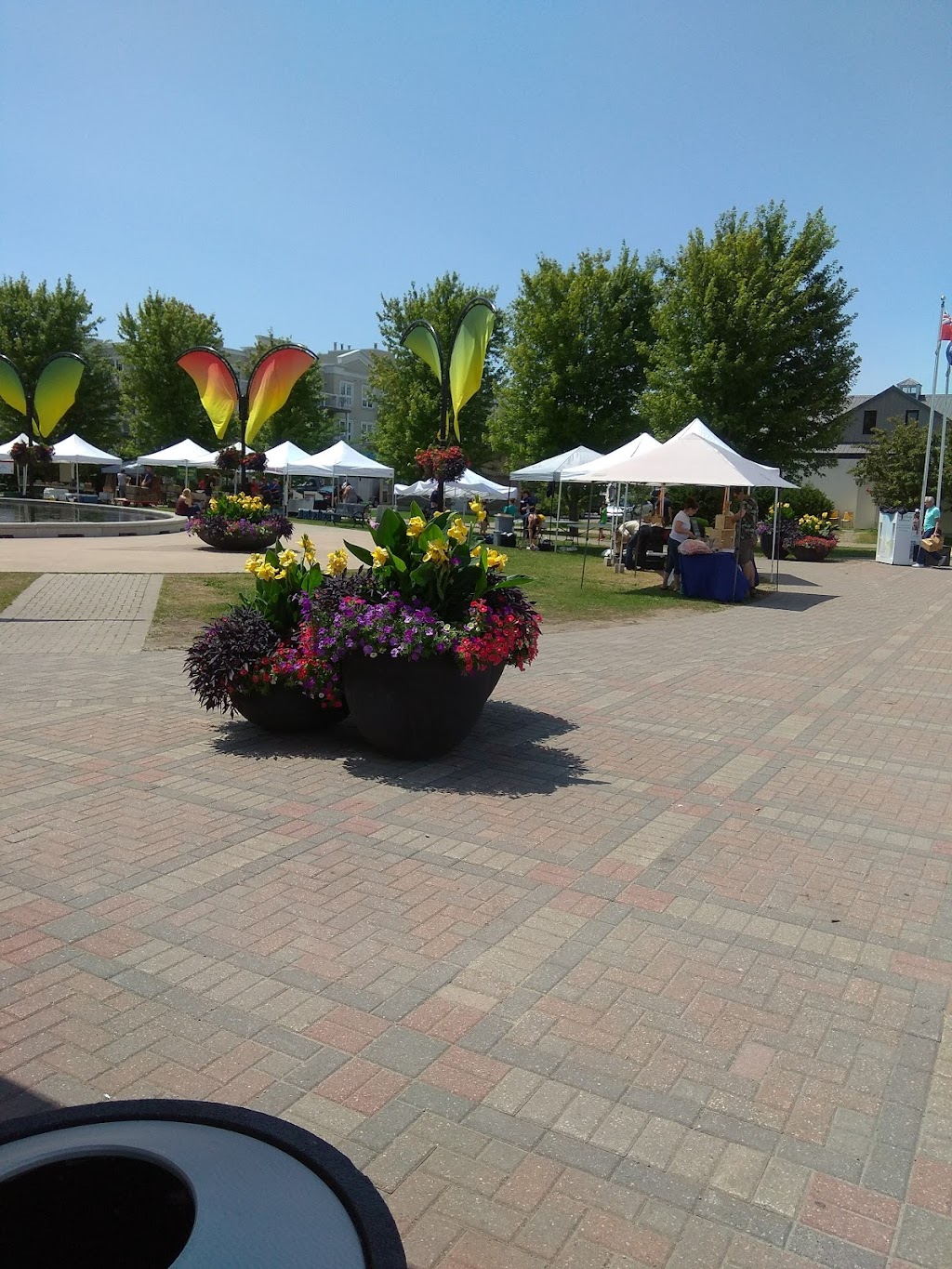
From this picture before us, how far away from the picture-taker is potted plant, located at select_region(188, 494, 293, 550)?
21.2 m

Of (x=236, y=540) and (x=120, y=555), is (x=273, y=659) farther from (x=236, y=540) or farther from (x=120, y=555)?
(x=236, y=540)

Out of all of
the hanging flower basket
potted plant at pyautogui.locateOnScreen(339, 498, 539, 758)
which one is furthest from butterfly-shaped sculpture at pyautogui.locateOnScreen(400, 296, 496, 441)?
potted plant at pyautogui.locateOnScreen(339, 498, 539, 758)

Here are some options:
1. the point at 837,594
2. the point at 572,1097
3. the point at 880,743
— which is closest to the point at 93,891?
the point at 572,1097

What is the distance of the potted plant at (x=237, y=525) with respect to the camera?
2119 cm

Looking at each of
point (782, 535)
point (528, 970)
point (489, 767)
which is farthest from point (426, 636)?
point (782, 535)

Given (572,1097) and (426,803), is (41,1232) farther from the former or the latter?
(426,803)

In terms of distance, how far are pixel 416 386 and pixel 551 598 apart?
31334 mm

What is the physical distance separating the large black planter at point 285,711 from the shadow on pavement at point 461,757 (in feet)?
0.32

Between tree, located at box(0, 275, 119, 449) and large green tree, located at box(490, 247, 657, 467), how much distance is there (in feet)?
72.9

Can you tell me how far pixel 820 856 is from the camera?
4.91 meters

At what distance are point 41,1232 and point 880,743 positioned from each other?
6.69 meters

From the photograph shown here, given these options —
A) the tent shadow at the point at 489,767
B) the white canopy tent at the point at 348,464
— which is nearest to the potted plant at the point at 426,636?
the tent shadow at the point at 489,767

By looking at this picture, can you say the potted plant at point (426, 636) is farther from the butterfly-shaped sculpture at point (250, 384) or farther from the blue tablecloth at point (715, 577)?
the butterfly-shaped sculpture at point (250, 384)

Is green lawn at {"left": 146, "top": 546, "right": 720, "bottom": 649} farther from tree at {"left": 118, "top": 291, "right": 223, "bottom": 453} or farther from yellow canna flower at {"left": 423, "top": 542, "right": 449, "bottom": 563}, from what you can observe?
tree at {"left": 118, "top": 291, "right": 223, "bottom": 453}
